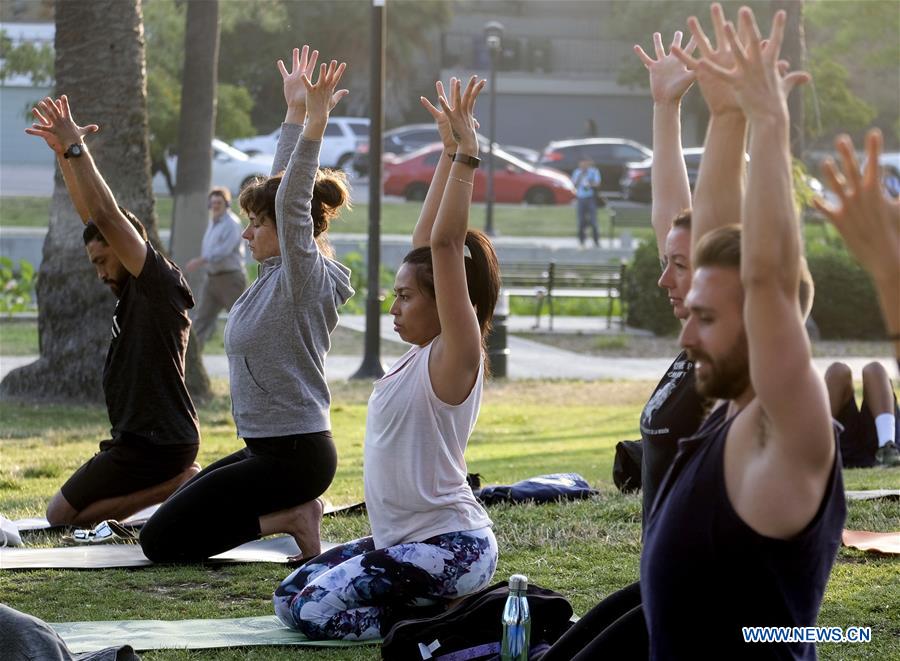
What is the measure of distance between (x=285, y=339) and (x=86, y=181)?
1.25 meters

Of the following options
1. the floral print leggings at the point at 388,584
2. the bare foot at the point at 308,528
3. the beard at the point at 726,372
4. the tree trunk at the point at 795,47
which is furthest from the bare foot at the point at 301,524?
the tree trunk at the point at 795,47

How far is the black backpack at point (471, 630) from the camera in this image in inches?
168

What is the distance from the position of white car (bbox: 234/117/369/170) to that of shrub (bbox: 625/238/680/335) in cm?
1594

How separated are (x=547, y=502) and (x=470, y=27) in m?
45.9

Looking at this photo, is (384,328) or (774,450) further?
(384,328)

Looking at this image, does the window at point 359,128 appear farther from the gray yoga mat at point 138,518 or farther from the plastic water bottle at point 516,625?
the plastic water bottle at point 516,625

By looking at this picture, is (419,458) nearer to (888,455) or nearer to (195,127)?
(888,455)


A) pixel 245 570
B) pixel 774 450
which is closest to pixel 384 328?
pixel 245 570

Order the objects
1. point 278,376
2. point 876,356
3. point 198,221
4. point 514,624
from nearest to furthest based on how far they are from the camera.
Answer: point 514,624 < point 278,376 < point 198,221 < point 876,356

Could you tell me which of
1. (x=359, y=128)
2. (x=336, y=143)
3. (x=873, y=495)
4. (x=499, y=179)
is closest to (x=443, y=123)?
(x=873, y=495)

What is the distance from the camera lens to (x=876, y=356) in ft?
59.2

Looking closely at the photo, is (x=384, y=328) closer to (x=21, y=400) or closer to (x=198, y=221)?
(x=198, y=221)

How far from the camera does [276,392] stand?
18.4 ft

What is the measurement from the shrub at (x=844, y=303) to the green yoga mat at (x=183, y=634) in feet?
53.2
